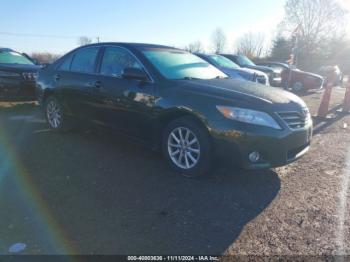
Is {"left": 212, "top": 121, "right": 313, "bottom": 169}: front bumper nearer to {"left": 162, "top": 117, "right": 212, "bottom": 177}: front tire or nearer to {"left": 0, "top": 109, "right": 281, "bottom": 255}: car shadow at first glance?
{"left": 162, "top": 117, "right": 212, "bottom": 177}: front tire

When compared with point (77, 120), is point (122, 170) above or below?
below

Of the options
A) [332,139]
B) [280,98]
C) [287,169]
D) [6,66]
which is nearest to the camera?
[280,98]

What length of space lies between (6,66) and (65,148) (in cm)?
419

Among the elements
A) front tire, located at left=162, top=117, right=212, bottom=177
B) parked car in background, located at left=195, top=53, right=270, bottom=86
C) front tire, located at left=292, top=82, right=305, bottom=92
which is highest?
parked car in background, located at left=195, top=53, right=270, bottom=86

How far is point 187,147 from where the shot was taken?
394 centimetres

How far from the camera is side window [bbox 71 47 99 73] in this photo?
5.11m

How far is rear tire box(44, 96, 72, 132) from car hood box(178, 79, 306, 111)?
2647mm

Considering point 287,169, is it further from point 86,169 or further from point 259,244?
point 86,169

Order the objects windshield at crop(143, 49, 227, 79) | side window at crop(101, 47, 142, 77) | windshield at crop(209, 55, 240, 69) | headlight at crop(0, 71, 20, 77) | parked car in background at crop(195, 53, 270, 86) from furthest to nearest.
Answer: windshield at crop(209, 55, 240, 69), parked car in background at crop(195, 53, 270, 86), headlight at crop(0, 71, 20, 77), side window at crop(101, 47, 142, 77), windshield at crop(143, 49, 227, 79)

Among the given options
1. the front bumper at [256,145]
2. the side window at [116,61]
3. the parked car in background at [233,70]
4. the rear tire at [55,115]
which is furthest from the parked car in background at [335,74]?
the rear tire at [55,115]

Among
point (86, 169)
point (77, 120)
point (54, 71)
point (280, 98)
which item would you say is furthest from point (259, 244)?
point (54, 71)

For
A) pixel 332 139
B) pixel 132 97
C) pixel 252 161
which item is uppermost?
pixel 132 97

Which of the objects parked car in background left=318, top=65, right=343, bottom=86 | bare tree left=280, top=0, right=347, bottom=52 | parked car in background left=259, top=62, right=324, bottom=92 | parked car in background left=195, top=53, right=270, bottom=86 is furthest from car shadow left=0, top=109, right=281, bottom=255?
bare tree left=280, top=0, right=347, bottom=52

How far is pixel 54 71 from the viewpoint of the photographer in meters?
5.80
